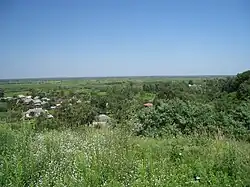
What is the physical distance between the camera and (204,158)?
21.0ft

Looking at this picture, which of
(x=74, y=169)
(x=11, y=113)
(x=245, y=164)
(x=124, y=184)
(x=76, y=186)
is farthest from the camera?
(x=11, y=113)

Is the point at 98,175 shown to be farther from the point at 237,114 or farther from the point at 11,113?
the point at 237,114

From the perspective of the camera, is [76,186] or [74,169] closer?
[76,186]

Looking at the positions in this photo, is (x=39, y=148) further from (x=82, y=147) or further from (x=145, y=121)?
(x=145, y=121)

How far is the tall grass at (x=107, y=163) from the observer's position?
4562 mm

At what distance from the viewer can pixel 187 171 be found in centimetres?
560

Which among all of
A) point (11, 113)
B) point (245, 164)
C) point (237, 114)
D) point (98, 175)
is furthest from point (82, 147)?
point (237, 114)

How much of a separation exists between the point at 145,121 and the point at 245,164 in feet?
21.5

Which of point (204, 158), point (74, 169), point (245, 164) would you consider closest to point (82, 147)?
point (74, 169)

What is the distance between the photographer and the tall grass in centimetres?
456

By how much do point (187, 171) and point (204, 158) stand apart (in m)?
0.99

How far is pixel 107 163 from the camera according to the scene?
16.5ft

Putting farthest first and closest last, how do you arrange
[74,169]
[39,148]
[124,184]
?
[39,148] < [74,169] < [124,184]

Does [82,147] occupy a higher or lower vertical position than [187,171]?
higher
